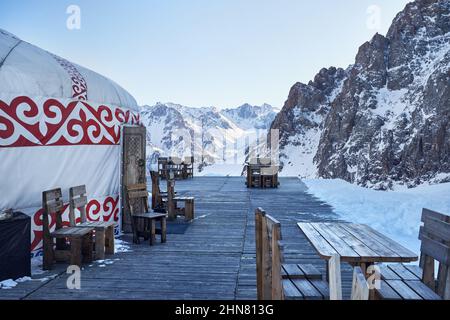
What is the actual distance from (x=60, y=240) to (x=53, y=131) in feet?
5.26

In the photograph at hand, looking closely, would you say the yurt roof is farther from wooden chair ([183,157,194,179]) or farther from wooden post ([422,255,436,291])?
wooden chair ([183,157,194,179])

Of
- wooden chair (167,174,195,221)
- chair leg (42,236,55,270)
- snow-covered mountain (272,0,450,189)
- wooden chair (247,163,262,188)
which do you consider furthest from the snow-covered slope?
snow-covered mountain (272,0,450,189)

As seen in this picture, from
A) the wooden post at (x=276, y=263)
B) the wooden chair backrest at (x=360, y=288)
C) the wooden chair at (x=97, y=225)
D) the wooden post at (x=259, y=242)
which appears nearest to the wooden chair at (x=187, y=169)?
the wooden chair at (x=97, y=225)

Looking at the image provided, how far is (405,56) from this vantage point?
5878cm

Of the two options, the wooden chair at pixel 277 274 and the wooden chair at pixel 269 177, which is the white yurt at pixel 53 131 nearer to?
the wooden chair at pixel 277 274

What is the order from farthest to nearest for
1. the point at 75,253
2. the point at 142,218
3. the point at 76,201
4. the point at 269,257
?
the point at 142,218, the point at 76,201, the point at 75,253, the point at 269,257

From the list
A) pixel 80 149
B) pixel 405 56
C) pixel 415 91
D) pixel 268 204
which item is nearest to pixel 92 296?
pixel 80 149

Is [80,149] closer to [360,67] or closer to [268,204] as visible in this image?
→ [268,204]

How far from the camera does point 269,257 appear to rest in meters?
3.05

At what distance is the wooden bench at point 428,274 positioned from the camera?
2.82m

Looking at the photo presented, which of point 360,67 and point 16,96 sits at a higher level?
point 360,67

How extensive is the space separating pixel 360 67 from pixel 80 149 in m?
65.1

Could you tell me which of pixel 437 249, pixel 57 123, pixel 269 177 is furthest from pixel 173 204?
pixel 269 177

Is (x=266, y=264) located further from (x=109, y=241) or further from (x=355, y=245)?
(x=109, y=241)
